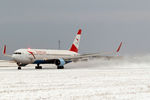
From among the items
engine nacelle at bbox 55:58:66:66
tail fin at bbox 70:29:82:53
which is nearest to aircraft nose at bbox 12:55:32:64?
engine nacelle at bbox 55:58:66:66

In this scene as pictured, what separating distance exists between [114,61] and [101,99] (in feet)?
177

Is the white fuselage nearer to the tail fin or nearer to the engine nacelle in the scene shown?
the engine nacelle

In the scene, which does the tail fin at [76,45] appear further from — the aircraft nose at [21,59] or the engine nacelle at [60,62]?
the aircraft nose at [21,59]

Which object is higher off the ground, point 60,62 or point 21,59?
point 21,59

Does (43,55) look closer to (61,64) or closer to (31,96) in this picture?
(61,64)

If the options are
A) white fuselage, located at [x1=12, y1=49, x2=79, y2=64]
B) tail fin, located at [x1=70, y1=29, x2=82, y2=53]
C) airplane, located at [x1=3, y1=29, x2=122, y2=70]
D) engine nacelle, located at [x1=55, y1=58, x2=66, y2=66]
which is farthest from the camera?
tail fin, located at [x1=70, y1=29, x2=82, y2=53]

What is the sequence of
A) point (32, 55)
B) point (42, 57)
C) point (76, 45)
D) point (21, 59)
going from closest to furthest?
point (21, 59), point (32, 55), point (42, 57), point (76, 45)

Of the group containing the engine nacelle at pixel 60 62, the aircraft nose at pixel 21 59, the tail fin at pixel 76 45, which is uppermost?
the tail fin at pixel 76 45

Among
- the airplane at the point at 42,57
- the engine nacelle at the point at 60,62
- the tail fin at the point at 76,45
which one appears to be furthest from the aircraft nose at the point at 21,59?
the tail fin at the point at 76,45

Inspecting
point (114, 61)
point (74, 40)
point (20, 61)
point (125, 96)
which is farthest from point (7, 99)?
point (114, 61)

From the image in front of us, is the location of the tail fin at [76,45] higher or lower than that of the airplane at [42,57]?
higher

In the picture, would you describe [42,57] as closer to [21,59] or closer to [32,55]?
[32,55]

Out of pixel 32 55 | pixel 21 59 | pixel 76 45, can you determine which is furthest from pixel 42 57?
pixel 76 45

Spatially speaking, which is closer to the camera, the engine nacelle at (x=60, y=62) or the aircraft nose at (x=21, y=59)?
the aircraft nose at (x=21, y=59)
